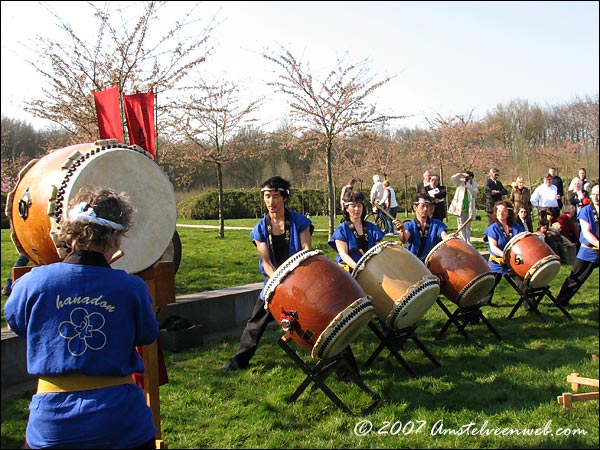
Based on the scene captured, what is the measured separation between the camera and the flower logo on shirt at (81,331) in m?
1.98

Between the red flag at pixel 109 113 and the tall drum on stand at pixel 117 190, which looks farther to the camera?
the red flag at pixel 109 113

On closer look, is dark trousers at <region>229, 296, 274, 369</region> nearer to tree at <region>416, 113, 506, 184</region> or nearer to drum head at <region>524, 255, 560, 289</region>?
drum head at <region>524, 255, 560, 289</region>

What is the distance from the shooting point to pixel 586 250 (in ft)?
21.6

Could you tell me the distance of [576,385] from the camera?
4133 millimetres

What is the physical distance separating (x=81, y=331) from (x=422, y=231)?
4.25m

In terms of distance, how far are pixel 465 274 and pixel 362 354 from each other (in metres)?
1.18

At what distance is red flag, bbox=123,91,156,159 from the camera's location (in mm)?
3502

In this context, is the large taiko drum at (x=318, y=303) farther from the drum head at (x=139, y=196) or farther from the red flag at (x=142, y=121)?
the red flag at (x=142, y=121)

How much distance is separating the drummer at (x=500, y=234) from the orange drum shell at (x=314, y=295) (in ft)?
10.5

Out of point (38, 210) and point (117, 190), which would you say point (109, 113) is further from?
point (38, 210)

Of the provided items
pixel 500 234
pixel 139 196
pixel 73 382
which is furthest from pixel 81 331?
pixel 500 234

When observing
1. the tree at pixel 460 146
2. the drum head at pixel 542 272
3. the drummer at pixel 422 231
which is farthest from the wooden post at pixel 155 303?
the tree at pixel 460 146

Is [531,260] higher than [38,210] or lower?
lower

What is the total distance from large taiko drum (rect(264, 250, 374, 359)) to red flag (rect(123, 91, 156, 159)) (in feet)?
3.89
